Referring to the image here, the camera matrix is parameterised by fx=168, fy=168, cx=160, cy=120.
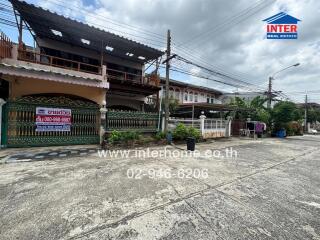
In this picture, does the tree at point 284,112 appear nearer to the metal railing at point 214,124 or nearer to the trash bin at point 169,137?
the metal railing at point 214,124

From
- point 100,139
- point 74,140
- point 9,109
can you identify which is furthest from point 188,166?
point 9,109

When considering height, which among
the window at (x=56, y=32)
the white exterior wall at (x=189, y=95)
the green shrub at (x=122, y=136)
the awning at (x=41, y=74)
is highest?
the window at (x=56, y=32)

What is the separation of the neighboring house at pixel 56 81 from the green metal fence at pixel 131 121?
0.66 m

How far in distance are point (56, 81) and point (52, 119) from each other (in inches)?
94.6

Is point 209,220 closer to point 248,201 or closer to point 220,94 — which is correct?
point 248,201

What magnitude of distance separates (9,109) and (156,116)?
723 cm

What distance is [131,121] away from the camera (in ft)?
32.2

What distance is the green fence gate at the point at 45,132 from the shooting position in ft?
23.9

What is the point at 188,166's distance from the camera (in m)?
5.84

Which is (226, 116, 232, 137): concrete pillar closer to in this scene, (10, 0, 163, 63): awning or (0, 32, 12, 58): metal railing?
(10, 0, 163, 63): awning

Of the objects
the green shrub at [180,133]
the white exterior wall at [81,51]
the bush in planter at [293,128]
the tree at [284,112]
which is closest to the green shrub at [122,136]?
the green shrub at [180,133]

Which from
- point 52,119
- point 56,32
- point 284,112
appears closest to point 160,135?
point 52,119

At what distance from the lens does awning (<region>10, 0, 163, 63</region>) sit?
8781 mm

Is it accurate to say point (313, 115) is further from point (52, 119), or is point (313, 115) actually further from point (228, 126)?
point (52, 119)
